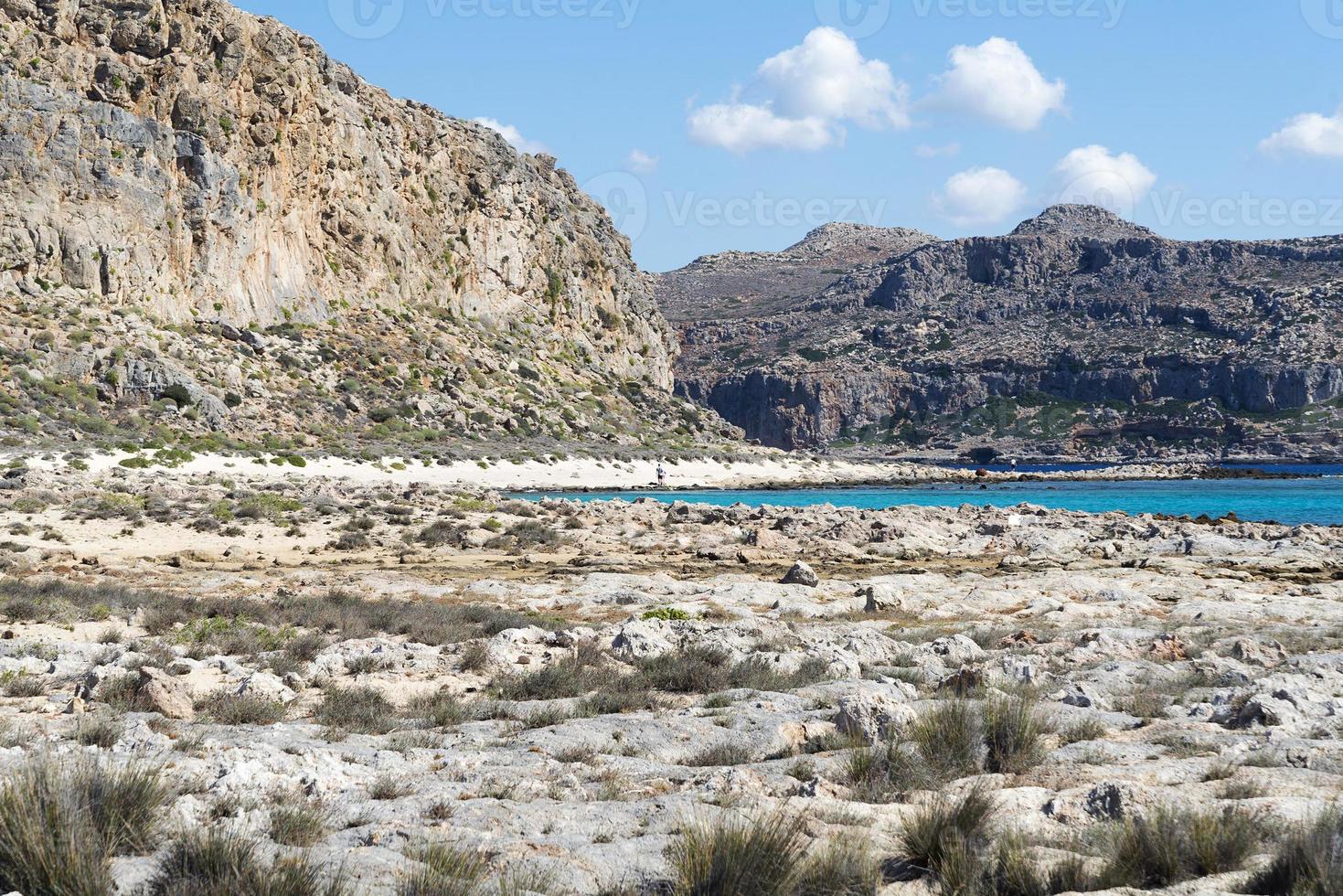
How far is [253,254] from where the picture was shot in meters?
61.7

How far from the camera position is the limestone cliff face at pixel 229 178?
2003 inches

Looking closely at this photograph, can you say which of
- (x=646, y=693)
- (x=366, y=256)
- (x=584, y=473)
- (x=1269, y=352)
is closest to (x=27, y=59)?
(x=366, y=256)

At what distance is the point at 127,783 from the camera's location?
5.59 metres

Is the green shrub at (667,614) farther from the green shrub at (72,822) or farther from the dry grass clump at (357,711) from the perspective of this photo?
the green shrub at (72,822)

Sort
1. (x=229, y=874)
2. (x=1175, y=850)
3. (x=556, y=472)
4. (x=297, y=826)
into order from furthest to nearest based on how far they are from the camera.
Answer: (x=556, y=472)
(x=297, y=826)
(x=1175, y=850)
(x=229, y=874)

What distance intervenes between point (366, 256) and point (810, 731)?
226 feet

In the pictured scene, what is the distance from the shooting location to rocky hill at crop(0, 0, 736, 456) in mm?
48844

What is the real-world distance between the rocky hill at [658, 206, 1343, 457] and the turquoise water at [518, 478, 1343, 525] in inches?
2690

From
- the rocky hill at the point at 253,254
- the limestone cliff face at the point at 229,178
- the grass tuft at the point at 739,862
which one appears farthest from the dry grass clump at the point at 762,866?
the limestone cliff face at the point at 229,178

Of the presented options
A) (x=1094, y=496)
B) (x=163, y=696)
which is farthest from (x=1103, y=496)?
Result: (x=163, y=696)

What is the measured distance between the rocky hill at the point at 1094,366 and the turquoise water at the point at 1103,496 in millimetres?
68319

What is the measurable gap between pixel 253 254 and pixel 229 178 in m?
4.77

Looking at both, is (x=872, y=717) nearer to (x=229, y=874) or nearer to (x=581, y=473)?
(x=229, y=874)

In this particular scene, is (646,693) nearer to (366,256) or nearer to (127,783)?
(127,783)
